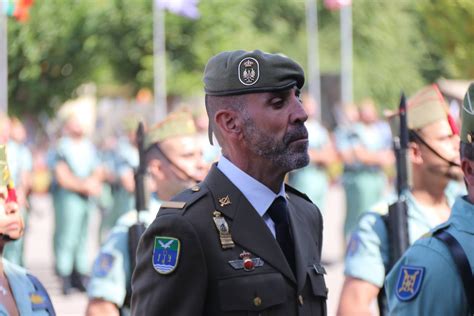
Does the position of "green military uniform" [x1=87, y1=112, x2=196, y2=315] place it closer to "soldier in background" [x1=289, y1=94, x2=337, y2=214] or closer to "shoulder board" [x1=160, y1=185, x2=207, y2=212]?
"shoulder board" [x1=160, y1=185, x2=207, y2=212]

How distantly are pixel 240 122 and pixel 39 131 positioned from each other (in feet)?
118

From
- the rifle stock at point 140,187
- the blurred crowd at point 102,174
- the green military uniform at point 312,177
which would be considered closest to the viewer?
the rifle stock at point 140,187

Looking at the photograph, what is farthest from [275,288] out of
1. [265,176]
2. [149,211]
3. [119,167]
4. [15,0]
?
[15,0]

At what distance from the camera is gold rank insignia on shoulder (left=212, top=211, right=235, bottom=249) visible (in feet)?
11.3

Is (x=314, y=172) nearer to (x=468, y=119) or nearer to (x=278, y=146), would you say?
(x=468, y=119)

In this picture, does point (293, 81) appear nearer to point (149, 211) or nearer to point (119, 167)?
point (149, 211)

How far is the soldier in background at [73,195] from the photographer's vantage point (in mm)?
13727

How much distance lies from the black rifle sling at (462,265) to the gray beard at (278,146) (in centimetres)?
Result: 45

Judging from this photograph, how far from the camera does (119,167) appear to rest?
16.8 meters

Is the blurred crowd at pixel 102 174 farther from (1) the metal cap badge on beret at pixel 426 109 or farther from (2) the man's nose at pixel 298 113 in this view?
(2) the man's nose at pixel 298 113

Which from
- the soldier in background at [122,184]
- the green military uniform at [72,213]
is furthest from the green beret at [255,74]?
the soldier in background at [122,184]

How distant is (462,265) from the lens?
3.53m

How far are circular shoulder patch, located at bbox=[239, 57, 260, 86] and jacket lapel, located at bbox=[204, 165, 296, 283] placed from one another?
0.27 meters

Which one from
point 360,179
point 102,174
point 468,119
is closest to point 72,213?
point 102,174
